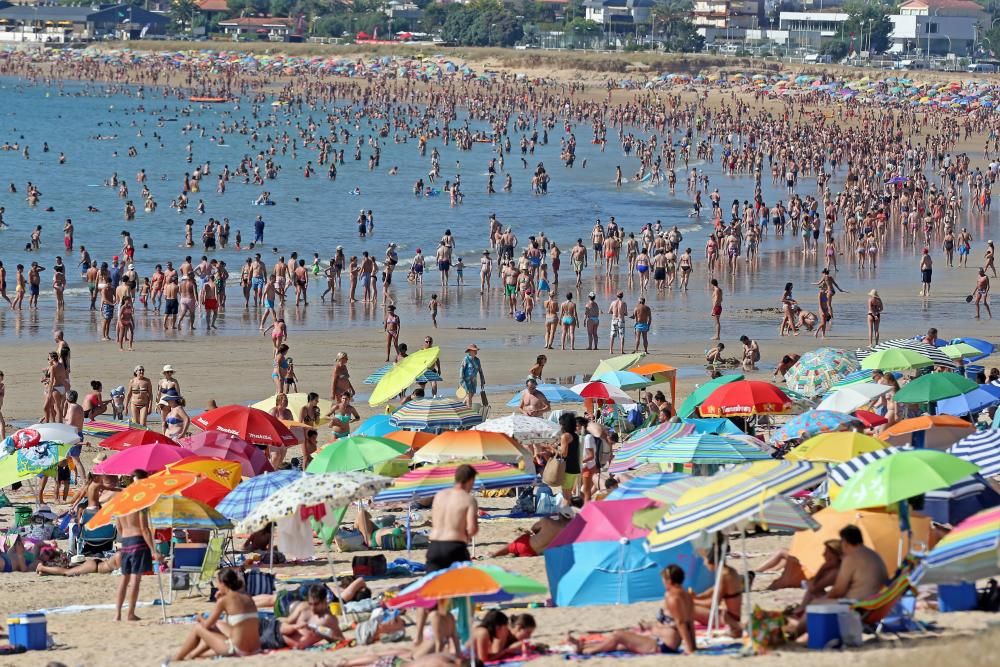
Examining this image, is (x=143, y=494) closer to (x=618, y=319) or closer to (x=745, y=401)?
(x=745, y=401)

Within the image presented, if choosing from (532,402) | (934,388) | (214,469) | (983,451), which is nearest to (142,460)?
(214,469)

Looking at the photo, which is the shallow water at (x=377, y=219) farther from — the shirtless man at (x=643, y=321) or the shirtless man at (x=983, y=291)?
the shirtless man at (x=643, y=321)

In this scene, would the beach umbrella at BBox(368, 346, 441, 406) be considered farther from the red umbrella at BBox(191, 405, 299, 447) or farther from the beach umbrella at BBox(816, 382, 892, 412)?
the beach umbrella at BBox(816, 382, 892, 412)

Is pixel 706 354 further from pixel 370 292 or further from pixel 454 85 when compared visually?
pixel 454 85

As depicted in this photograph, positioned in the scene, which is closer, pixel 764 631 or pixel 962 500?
pixel 764 631

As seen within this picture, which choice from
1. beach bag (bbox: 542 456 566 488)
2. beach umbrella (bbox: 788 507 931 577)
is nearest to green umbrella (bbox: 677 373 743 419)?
beach bag (bbox: 542 456 566 488)

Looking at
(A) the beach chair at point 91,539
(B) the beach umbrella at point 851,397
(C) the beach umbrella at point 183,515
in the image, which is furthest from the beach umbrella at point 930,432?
(A) the beach chair at point 91,539

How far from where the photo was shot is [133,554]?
11.0 metres

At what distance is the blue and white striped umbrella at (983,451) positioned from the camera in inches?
444

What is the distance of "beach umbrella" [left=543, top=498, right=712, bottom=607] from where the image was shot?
1045cm

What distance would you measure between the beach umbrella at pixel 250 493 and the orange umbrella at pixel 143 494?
368mm

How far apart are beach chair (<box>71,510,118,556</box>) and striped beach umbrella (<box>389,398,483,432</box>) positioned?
326 cm

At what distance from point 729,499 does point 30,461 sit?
24.6 feet

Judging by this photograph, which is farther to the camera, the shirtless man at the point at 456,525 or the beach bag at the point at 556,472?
the beach bag at the point at 556,472
